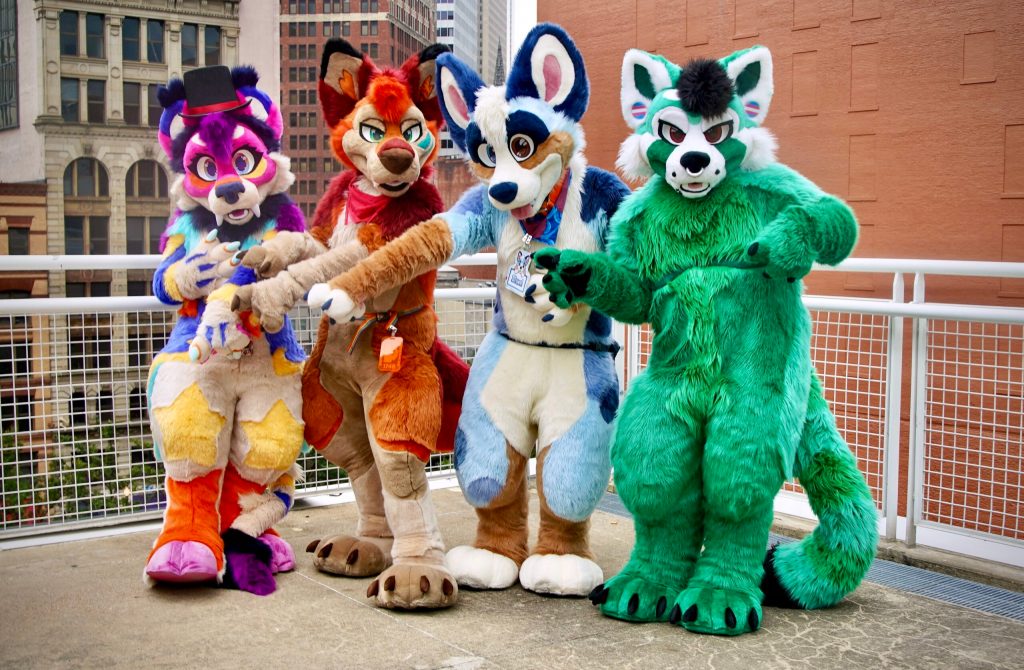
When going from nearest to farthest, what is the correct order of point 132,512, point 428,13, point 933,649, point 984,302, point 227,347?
point 933,649, point 227,347, point 132,512, point 428,13, point 984,302

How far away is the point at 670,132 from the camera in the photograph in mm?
2732

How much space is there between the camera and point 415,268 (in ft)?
9.49

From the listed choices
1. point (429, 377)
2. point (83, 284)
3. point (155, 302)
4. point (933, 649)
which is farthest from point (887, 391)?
point (83, 284)

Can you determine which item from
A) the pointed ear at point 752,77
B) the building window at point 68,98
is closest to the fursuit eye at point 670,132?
the pointed ear at point 752,77

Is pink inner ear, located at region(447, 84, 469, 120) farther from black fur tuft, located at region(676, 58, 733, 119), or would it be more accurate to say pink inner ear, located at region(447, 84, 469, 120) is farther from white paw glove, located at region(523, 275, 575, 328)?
black fur tuft, located at region(676, 58, 733, 119)

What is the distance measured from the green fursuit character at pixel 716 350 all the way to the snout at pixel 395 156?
0.61 meters

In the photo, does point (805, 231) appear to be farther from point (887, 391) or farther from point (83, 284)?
point (83, 284)

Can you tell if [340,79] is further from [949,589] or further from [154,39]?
[154,39]

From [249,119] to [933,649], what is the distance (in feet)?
8.45

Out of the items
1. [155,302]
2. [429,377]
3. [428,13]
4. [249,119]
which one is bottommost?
[429,377]

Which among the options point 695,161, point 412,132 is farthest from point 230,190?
point 695,161

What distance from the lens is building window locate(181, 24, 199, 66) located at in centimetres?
2025

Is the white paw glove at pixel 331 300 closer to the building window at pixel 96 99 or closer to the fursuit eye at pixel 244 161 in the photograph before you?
the fursuit eye at pixel 244 161

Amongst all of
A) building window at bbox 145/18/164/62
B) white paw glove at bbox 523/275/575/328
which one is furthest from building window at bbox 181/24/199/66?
white paw glove at bbox 523/275/575/328
